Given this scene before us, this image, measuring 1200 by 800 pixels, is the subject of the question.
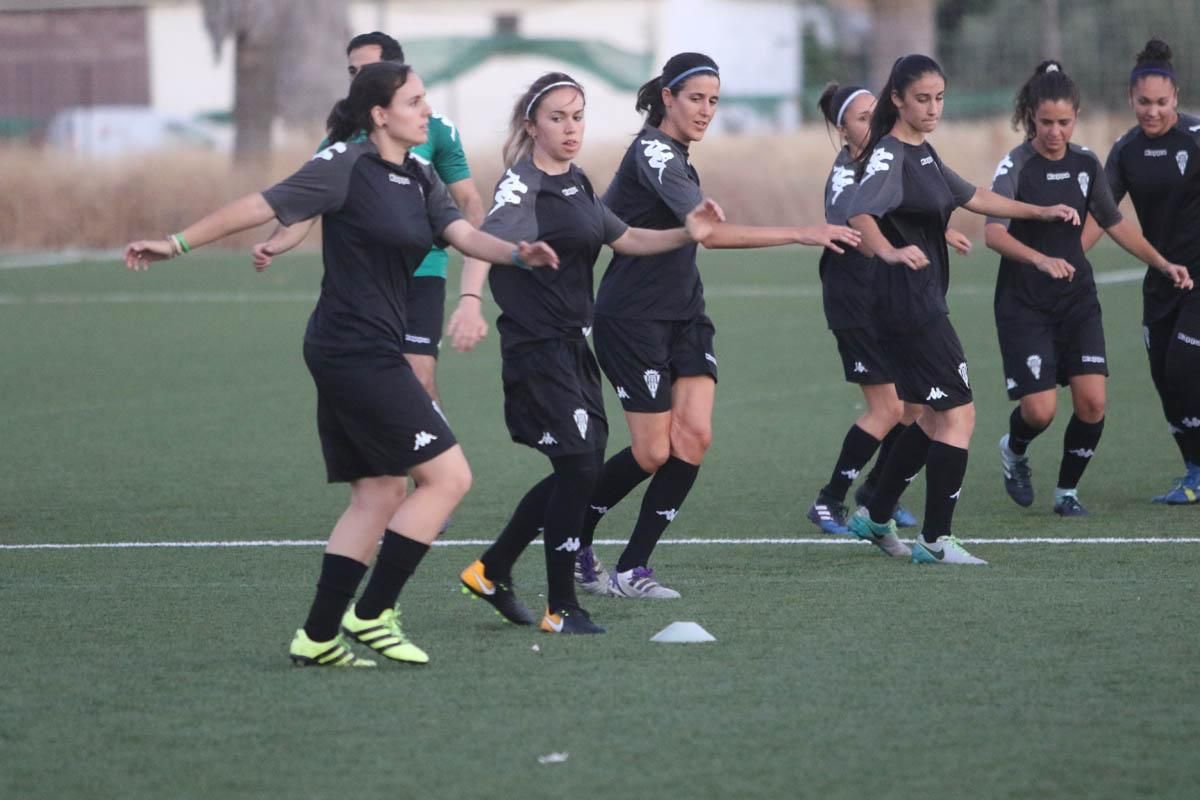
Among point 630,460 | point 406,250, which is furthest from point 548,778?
point 630,460

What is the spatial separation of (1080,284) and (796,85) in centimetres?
3935

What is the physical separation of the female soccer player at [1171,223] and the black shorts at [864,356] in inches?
58.5

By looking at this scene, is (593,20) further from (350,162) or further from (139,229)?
(350,162)

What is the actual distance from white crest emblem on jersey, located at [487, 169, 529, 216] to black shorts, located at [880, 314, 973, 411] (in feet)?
6.55

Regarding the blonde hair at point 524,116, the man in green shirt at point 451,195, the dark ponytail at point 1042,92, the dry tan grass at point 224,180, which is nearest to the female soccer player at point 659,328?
the blonde hair at point 524,116

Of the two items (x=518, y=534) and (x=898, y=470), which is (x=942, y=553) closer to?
(x=898, y=470)

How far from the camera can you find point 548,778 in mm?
4938

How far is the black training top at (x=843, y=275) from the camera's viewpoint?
358 inches

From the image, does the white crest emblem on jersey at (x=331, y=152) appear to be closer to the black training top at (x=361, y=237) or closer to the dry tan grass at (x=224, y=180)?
the black training top at (x=361, y=237)

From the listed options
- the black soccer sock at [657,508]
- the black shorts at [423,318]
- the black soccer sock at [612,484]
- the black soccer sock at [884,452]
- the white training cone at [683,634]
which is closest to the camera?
the white training cone at [683,634]

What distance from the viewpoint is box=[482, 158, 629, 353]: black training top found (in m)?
6.92

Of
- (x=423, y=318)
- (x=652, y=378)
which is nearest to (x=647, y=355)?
(x=652, y=378)

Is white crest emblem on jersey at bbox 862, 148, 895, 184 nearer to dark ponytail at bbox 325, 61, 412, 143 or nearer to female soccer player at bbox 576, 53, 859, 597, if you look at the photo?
female soccer player at bbox 576, 53, 859, 597

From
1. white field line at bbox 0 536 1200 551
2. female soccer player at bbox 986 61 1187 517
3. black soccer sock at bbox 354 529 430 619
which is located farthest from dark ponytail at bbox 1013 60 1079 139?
black soccer sock at bbox 354 529 430 619
